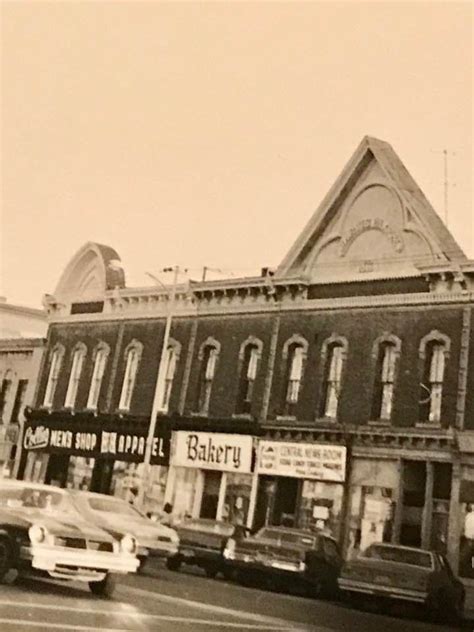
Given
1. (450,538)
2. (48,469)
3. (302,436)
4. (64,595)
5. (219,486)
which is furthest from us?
(48,469)

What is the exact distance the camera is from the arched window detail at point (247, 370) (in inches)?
899

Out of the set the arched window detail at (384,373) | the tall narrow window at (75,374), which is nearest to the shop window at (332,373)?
the arched window detail at (384,373)

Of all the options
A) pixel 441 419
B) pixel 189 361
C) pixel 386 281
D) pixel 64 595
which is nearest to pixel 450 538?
pixel 441 419

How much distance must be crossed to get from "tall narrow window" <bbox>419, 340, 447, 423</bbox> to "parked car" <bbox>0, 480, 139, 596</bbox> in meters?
10.5

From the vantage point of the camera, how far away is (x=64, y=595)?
28.5 ft

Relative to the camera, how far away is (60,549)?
902 centimetres

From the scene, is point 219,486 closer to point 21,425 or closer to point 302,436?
point 302,436

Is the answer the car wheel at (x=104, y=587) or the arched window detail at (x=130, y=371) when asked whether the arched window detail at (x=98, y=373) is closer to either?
the arched window detail at (x=130, y=371)

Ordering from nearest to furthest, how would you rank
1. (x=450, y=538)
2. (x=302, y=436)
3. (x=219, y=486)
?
(x=450, y=538)
(x=302, y=436)
(x=219, y=486)

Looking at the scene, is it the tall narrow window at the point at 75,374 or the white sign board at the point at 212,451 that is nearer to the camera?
the white sign board at the point at 212,451

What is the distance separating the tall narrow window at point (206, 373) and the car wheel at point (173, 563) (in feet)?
26.3

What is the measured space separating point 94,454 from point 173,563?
1062cm

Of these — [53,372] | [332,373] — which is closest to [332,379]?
[332,373]

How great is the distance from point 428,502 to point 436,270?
5.15 m
